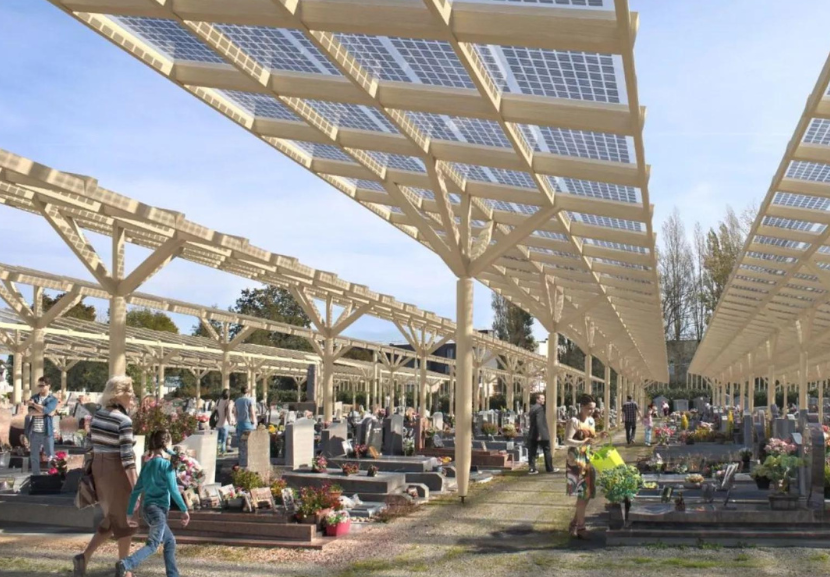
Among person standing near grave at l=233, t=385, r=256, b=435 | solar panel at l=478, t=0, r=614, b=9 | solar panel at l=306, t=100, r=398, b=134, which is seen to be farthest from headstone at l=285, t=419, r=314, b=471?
solar panel at l=478, t=0, r=614, b=9

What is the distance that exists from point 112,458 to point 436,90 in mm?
5468

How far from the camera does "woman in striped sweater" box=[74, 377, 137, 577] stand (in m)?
8.15

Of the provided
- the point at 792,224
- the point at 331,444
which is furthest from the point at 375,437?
the point at 792,224

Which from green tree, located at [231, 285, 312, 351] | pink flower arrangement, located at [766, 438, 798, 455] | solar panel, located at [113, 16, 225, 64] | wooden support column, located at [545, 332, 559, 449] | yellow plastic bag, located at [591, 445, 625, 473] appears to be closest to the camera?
solar panel, located at [113, 16, 225, 64]

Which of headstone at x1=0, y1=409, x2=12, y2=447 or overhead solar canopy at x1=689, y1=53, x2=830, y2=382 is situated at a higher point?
overhead solar canopy at x1=689, y1=53, x2=830, y2=382

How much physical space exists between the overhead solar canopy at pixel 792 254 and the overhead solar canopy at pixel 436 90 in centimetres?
224

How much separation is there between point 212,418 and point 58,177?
1321cm

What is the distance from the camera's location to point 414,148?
1303cm

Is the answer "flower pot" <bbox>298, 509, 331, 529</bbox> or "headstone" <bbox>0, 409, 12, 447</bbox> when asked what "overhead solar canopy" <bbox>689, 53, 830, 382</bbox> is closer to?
"flower pot" <bbox>298, 509, 331, 529</bbox>

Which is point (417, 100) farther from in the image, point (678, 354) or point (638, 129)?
point (678, 354)

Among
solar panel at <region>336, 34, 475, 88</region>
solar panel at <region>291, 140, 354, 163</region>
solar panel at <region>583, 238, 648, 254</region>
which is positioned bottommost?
solar panel at <region>583, 238, 648, 254</region>

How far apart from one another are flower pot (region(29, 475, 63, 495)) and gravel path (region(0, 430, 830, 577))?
63.1 inches

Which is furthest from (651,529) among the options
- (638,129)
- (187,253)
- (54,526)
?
(187,253)

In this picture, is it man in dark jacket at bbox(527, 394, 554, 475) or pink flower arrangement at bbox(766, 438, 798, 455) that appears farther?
man in dark jacket at bbox(527, 394, 554, 475)
